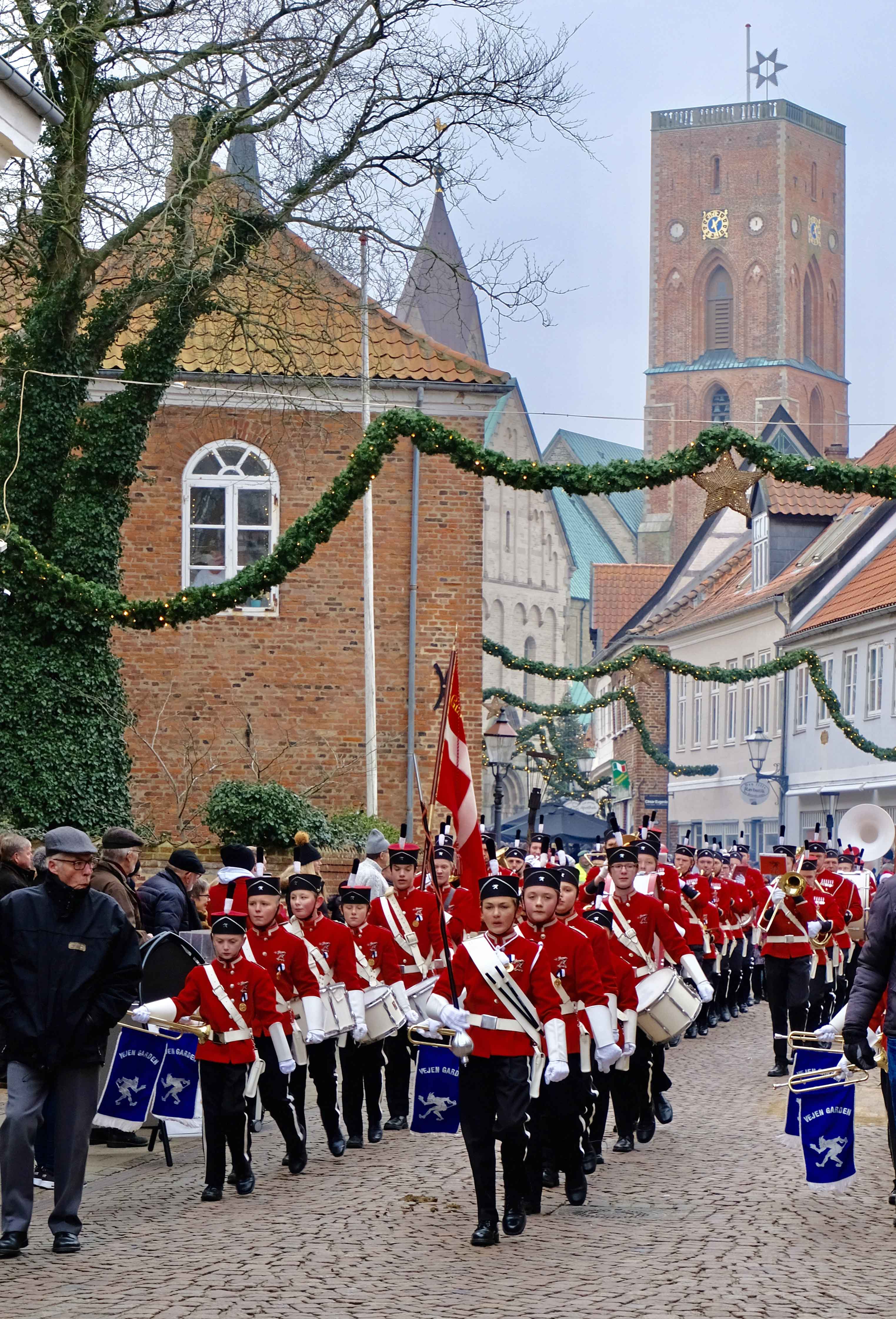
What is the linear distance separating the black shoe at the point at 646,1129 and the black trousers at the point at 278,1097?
2.25 meters

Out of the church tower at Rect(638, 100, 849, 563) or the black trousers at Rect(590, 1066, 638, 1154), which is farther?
the church tower at Rect(638, 100, 849, 563)

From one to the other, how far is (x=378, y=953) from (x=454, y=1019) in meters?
3.62

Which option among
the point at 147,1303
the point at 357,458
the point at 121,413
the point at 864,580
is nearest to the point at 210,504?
the point at 121,413

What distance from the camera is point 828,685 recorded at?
44312mm

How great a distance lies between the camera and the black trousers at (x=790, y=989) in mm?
15453

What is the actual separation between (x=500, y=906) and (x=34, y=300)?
Result: 13304 millimetres

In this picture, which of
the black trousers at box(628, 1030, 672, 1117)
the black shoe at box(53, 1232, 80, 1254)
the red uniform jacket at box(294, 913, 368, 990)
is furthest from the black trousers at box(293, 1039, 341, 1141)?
the black shoe at box(53, 1232, 80, 1254)

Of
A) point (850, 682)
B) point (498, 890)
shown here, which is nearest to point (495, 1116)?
point (498, 890)

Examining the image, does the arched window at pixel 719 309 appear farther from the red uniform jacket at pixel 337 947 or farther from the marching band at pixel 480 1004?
the red uniform jacket at pixel 337 947

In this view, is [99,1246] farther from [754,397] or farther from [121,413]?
[754,397]

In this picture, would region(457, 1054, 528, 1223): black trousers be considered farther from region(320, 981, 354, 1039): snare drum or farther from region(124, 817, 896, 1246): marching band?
region(320, 981, 354, 1039): snare drum

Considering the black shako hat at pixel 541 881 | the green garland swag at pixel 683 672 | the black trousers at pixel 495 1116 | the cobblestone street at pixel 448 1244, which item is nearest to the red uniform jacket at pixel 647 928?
the cobblestone street at pixel 448 1244

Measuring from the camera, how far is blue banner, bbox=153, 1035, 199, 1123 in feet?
34.4

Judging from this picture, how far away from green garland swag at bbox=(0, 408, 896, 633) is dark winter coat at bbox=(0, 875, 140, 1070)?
10.1 m
